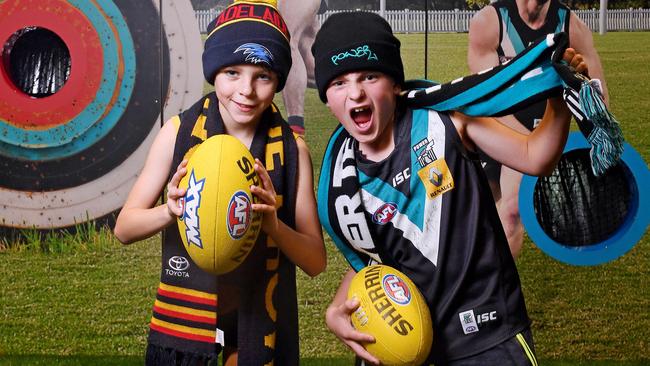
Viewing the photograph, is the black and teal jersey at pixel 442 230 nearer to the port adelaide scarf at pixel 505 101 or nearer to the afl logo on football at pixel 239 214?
the port adelaide scarf at pixel 505 101

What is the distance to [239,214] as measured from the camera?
223 cm

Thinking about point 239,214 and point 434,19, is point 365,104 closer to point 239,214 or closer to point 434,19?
point 239,214

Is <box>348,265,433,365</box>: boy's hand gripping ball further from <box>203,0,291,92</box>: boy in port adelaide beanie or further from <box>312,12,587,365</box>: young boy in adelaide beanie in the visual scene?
<box>203,0,291,92</box>: boy in port adelaide beanie

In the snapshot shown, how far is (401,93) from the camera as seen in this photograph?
8.14 ft

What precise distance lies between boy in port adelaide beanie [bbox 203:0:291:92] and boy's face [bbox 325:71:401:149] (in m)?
0.21

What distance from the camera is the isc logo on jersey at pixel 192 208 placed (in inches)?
87.6

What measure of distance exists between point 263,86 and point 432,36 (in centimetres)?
122

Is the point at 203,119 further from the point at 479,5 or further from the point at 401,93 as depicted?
the point at 479,5

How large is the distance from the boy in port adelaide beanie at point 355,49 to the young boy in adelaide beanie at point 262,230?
6.1 inches

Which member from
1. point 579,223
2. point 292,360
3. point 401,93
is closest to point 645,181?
point 579,223

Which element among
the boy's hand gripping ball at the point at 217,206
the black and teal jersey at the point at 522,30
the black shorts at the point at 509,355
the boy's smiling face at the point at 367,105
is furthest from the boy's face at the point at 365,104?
the black and teal jersey at the point at 522,30

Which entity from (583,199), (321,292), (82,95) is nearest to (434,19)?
(583,199)

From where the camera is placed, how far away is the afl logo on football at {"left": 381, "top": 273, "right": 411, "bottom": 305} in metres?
2.21

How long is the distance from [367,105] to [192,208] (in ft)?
1.83
